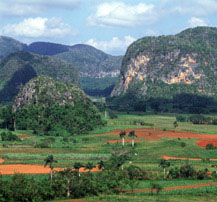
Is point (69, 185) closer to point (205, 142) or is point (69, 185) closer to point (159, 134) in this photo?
point (205, 142)

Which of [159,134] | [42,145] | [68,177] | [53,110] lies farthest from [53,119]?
[68,177]

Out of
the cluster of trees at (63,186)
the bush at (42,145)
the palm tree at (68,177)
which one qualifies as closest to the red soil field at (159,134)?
the bush at (42,145)

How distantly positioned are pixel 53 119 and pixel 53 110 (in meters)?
5.14

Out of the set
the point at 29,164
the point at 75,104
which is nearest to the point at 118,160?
the point at 29,164

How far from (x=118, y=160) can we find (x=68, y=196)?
68.7ft

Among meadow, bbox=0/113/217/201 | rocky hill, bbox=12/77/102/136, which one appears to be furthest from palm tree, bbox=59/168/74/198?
rocky hill, bbox=12/77/102/136

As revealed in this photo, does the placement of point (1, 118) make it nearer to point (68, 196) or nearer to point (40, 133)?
point (40, 133)

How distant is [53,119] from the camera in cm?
15250

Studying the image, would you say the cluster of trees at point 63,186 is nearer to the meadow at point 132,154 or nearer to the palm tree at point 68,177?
the palm tree at point 68,177

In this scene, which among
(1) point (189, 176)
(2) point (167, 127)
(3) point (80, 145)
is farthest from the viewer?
(2) point (167, 127)

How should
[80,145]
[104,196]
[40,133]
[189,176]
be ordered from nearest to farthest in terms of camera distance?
[104,196] → [189,176] → [80,145] → [40,133]

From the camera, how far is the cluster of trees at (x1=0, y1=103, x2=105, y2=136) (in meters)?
146

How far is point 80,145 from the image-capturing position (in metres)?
116

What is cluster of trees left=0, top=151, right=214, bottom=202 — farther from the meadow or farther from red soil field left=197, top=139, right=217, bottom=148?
red soil field left=197, top=139, right=217, bottom=148
